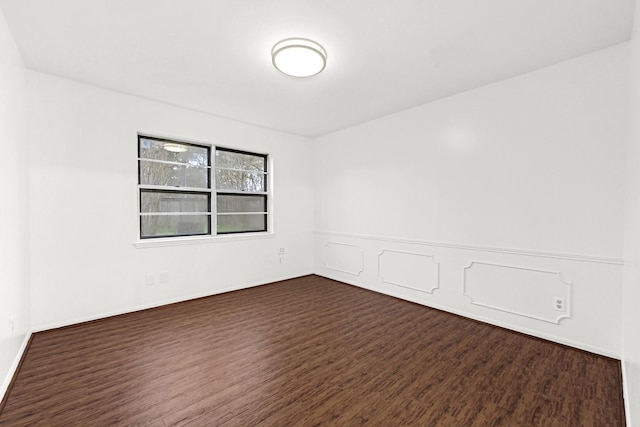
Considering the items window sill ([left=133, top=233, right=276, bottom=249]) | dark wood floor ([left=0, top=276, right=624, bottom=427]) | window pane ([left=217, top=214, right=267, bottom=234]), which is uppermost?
window pane ([left=217, top=214, right=267, bottom=234])

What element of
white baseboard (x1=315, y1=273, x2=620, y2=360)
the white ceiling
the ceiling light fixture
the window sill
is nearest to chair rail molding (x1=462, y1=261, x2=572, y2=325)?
white baseboard (x1=315, y1=273, x2=620, y2=360)

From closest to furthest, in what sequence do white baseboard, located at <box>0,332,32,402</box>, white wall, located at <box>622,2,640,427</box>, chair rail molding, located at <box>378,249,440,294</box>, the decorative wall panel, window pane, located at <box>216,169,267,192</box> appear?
white wall, located at <box>622,2,640,427</box> < white baseboard, located at <box>0,332,32,402</box> < chair rail molding, located at <box>378,249,440,294</box> < window pane, located at <box>216,169,267,192</box> < the decorative wall panel

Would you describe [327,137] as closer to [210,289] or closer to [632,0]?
[210,289]

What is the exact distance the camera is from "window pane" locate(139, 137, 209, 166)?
12.1ft

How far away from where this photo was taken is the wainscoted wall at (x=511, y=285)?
249 cm

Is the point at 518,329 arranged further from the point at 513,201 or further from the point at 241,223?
the point at 241,223

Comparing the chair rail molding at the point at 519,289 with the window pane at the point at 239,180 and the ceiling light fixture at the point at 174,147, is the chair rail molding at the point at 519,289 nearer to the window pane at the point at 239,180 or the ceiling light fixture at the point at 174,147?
the window pane at the point at 239,180

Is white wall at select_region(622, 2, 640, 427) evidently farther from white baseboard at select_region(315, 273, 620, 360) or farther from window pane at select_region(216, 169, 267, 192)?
window pane at select_region(216, 169, 267, 192)

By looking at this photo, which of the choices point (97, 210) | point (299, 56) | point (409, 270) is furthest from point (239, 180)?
point (409, 270)

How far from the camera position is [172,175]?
3877 millimetres

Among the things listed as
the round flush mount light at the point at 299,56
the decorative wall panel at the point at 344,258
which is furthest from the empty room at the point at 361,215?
the decorative wall panel at the point at 344,258

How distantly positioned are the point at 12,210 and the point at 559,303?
4.62 metres

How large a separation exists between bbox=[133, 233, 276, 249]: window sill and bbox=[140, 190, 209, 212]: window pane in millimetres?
403

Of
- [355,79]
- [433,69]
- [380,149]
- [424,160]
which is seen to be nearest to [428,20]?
[433,69]
